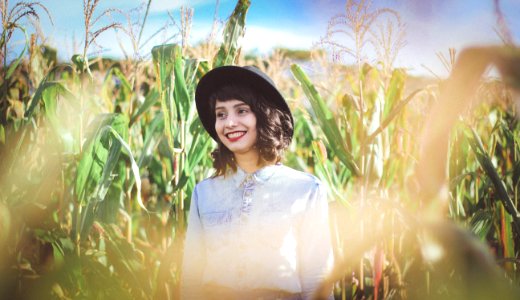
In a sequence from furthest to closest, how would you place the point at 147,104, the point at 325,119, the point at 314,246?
the point at 147,104, the point at 325,119, the point at 314,246

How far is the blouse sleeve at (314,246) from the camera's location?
0.96 m

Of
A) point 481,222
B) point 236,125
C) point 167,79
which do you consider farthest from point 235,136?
point 481,222

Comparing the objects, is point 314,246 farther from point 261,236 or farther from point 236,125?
point 236,125

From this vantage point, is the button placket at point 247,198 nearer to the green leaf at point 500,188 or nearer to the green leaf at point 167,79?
the green leaf at point 167,79

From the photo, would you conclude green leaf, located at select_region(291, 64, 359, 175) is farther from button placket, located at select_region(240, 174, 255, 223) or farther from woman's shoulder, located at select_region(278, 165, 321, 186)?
button placket, located at select_region(240, 174, 255, 223)

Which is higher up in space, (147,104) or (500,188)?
(147,104)

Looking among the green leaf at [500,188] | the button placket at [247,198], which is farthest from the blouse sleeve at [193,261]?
the green leaf at [500,188]

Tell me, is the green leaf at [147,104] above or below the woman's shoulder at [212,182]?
above

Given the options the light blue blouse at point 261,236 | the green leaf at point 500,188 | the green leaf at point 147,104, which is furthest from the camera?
the green leaf at point 147,104

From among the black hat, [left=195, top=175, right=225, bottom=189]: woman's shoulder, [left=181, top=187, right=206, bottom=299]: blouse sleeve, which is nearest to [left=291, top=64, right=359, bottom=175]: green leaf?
the black hat

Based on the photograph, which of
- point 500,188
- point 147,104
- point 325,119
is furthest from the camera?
point 147,104

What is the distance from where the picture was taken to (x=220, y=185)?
1101 millimetres

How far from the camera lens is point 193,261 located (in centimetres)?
106

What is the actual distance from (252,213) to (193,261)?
212 mm
